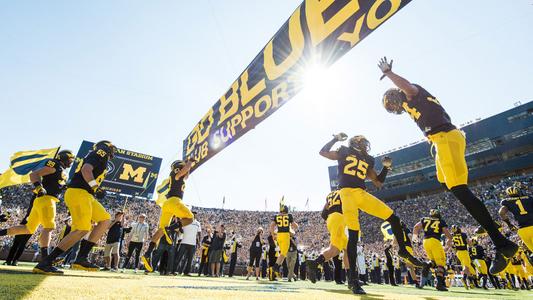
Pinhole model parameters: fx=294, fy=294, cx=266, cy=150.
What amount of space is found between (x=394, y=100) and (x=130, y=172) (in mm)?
29389

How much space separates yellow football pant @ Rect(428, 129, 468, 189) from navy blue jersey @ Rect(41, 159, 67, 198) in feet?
20.6

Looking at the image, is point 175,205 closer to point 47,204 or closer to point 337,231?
point 47,204

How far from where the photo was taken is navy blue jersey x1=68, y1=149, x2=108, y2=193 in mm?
4250

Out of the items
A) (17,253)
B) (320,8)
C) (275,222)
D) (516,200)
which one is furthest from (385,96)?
(17,253)

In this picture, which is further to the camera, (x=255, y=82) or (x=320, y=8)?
(x=255, y=82)

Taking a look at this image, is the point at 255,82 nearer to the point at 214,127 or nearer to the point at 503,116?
the point at 214,127

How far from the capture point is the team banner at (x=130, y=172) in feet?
91.3

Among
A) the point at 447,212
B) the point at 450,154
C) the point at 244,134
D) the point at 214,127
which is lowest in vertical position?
the point at 450,154

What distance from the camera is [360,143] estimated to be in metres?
4.80

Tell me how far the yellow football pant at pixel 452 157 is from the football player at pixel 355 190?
989mm

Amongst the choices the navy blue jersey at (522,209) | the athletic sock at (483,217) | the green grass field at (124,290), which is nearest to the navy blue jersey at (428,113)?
the athletic sock at (483,217)

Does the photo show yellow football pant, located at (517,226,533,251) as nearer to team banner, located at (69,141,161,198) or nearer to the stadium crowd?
the stadium crowd

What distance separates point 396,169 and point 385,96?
4396 centimetres

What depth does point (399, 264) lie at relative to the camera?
1595 centimetres
